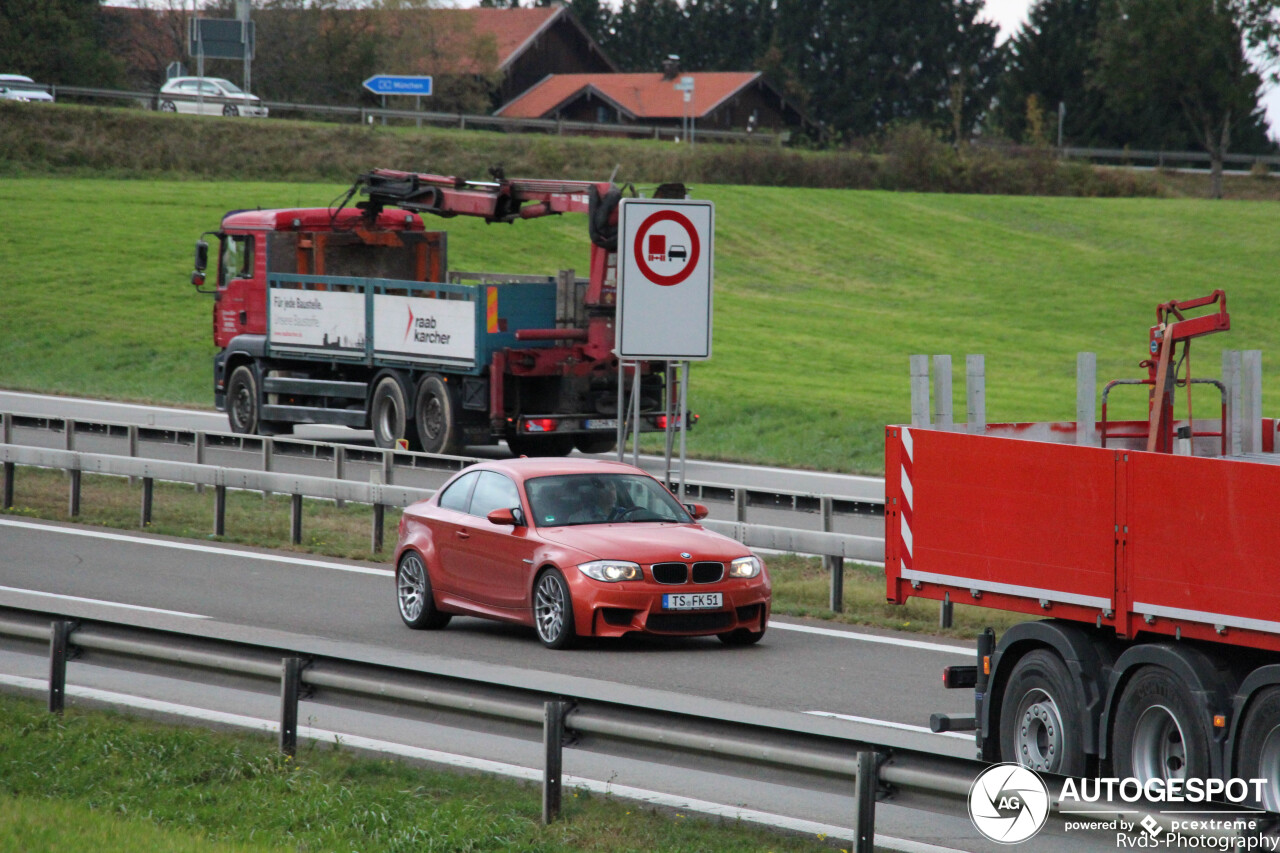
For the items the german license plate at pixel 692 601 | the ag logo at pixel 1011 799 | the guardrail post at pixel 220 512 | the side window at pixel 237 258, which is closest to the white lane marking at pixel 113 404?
the side window at pixel 237 258

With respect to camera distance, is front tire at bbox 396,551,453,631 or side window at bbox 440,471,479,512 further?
side window at bbox 440,471,479,512

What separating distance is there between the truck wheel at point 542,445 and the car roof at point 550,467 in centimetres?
1183

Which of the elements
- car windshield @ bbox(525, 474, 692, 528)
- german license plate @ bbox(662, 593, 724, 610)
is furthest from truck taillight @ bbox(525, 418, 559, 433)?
german license plate @ bbox(662, 593, 724, 610)

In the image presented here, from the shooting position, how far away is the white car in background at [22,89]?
6619cm

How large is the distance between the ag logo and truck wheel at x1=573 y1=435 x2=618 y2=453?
1943 cm

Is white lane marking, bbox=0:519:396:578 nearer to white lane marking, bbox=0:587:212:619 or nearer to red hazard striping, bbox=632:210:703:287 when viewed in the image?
white lane marking, bbox=0:587:212:619

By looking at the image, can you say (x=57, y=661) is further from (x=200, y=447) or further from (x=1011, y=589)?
(x=200, y=447)

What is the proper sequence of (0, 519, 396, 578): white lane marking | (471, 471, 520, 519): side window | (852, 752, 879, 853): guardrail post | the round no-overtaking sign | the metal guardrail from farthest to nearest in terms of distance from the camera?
the metal guardrail, (0, 519, 396, 578): white lane marking, the round no-overtaking sign, (471, 471, 520, 519): side window, (852, 752, 879, 853): guardrail post

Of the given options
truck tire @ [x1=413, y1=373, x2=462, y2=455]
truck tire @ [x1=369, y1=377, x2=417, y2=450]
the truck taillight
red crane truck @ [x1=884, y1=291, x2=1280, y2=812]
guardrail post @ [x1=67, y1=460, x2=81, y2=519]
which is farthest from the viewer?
truck tire @ [x1=369, y1=377, x2=417, y2=450]

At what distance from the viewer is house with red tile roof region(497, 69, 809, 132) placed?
319 feet

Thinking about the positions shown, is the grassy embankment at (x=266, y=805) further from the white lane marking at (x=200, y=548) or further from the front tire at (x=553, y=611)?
the white lane marking at (x=200, y=548)

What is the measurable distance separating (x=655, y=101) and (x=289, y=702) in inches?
3663

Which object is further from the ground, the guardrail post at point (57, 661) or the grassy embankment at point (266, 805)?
the guardrail post at point (57, 661)

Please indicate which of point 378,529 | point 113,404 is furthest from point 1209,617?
point 113,404
